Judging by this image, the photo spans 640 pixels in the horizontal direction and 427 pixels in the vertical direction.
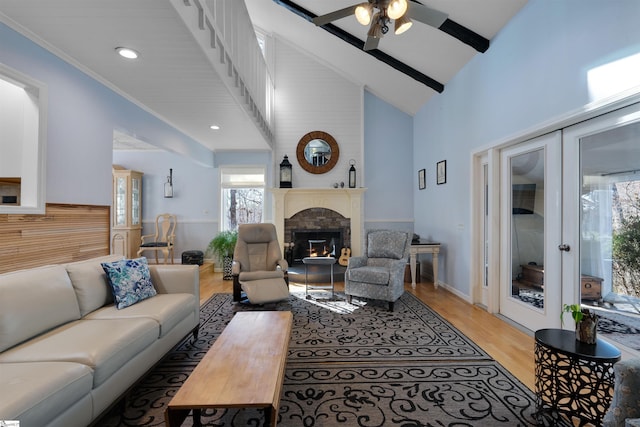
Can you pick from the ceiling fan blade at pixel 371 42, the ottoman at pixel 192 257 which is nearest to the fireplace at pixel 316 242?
the ottoman at pixel 192 257

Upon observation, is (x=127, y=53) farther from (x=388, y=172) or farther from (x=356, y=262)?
(x=388, y=172)

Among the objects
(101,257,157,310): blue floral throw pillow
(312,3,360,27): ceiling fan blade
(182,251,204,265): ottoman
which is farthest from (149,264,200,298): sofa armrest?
(182,251,204,265): ottoman

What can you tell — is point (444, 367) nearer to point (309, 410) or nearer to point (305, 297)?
point (309, 410)

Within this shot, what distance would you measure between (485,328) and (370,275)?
133 cm

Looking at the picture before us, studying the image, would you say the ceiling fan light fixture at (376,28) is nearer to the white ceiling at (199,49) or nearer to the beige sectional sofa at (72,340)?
the white ceiling at (199,49)

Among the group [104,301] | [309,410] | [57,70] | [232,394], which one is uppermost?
[57,70]

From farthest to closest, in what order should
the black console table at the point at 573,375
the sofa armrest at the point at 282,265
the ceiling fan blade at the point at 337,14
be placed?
the sofa armrest at the point at 282,265
the ceiling fan blade at the point at 337,14
the black console table at the point at 573,375

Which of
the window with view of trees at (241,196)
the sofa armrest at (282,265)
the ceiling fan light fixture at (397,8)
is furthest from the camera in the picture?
the window with view of trees at (241,196)

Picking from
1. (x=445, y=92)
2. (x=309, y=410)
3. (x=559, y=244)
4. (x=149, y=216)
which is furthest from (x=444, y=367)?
(x=149, y=216)

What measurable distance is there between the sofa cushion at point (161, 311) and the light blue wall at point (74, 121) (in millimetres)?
1133

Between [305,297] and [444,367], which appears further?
[305,297]

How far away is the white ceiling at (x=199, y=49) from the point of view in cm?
205

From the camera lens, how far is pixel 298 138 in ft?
20.0

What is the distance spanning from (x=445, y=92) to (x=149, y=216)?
6.15 m
